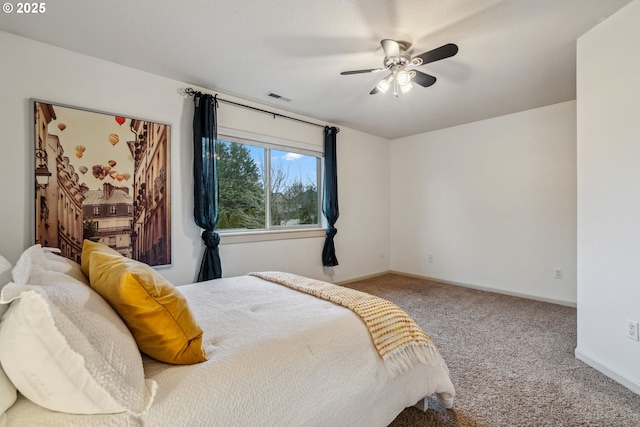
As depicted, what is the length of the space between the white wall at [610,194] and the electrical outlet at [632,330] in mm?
27

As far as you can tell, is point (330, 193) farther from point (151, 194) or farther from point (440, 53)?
point (440, 53)

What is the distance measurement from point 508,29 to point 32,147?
3.68 m

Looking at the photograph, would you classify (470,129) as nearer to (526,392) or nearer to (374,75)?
(374,75)

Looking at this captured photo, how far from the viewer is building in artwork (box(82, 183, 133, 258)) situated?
7.72ft

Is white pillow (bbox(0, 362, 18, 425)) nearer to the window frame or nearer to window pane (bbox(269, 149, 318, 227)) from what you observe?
the window frame

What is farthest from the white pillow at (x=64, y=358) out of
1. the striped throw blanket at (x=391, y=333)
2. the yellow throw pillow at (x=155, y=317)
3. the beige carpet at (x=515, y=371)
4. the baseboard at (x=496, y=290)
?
the baseboard at (x=496, y=290)

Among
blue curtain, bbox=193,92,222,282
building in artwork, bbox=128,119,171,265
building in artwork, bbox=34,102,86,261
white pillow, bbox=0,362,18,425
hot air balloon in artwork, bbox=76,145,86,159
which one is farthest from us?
blue curtain, bbox=193,92,222,282

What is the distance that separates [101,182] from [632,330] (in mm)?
4094

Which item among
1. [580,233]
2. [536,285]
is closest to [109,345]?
[580,233]

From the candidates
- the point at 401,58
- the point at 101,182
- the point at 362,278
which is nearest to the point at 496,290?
the point at 362,278

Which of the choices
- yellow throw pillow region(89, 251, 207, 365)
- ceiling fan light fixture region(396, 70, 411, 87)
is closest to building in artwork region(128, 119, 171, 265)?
yellow throw pillow region(89, 251, 207, 365)

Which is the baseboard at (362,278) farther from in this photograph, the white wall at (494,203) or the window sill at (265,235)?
the window sill at (265,235)

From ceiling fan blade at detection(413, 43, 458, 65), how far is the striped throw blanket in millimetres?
1717

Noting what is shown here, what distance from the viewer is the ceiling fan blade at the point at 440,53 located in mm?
1860
